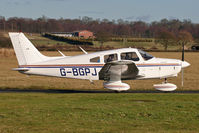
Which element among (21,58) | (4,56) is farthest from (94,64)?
(4,56)

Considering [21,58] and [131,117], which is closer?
[131,117]

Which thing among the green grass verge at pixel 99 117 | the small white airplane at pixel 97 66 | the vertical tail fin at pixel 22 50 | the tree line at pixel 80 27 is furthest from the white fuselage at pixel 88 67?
the tree line at pixel 80 27

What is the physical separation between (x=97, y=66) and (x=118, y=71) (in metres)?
0.96

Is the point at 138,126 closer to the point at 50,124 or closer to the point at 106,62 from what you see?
the point at 50,124

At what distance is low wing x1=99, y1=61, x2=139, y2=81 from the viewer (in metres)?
14.4

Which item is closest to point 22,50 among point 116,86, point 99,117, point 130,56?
point 116,86

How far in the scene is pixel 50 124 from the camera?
301 inches

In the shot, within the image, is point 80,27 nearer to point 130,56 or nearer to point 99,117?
point 130,56

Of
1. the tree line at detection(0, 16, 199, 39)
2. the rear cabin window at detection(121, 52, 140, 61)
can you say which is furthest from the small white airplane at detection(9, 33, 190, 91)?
the tree line at detection(0, 16, 199, 39)

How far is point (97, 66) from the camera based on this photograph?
15047 mm

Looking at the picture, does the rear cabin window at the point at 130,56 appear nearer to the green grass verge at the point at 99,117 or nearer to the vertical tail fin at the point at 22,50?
the vertical tail fin at the point at 22,50

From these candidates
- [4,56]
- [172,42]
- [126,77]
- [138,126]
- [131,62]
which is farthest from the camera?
[172,42]

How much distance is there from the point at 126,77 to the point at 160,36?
52.8m

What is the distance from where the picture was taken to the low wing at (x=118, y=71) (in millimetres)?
14416
